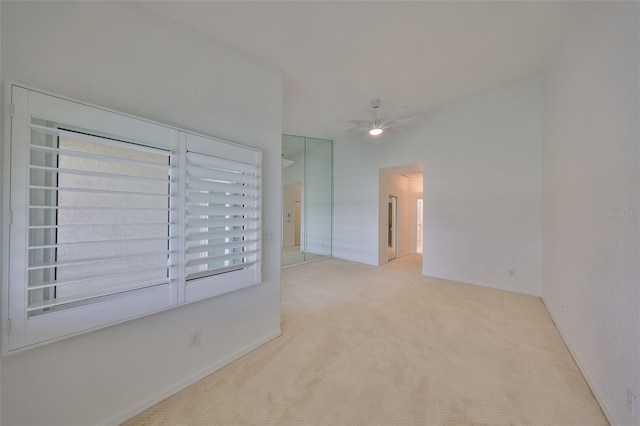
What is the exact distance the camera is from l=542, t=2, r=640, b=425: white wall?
1.30 meters

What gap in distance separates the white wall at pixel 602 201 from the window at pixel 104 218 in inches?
106

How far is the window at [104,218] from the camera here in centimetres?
114

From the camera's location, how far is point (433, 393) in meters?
1.65

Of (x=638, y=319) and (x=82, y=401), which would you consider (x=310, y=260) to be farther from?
(x=638, y=319)

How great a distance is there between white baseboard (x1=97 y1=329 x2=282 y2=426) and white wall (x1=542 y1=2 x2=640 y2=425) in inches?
103

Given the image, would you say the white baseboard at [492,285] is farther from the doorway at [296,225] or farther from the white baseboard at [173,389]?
the doorway at [296,225]

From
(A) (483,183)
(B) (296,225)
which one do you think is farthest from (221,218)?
(B) (296,225)

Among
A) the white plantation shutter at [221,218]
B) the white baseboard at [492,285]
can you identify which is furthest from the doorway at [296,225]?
the white plantation shutter at [221,218]

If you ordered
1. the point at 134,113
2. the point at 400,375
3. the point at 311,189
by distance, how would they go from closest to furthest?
1. the point at 134,113
2. the point at 400,375
3. the point at 311,189

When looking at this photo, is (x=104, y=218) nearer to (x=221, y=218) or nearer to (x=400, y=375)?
(x=221, y=218)

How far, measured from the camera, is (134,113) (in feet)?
5.13

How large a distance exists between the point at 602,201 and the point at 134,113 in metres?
3.39

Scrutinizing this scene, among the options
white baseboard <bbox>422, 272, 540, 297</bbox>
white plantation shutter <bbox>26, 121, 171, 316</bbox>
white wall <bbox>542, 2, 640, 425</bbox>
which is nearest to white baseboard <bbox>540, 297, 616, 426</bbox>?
white wall <bbox>542, 2, 640, 425</bbox>

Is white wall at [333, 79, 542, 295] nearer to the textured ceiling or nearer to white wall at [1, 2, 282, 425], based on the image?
the textured ceiling
